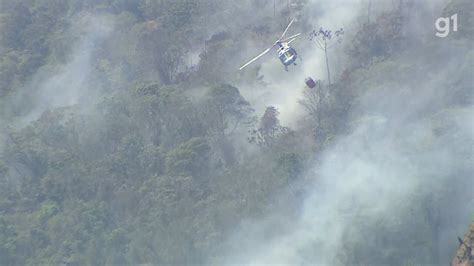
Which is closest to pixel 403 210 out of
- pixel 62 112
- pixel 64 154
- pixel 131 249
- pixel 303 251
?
pixel 303 251

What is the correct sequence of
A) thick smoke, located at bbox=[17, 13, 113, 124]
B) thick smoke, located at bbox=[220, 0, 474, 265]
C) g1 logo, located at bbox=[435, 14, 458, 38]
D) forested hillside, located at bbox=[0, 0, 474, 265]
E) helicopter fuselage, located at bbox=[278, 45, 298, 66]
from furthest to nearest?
thick smoke, located at bbox=[17, 13, 113, 124] → g1 logo, located at bbox=[435, 14, 458, 38] → helicopter fuselage, located at bbox=[278, 45, 298, 66] → forested hillside, located at bbox=[0, 0, 474, 265] → thick smoke, located at bbox=[220, 0, 474, 265]

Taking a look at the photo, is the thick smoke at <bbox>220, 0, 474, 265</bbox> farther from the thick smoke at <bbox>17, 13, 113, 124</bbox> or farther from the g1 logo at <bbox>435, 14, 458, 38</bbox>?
the thick smoke at <bbox>17, 13, 113, 124</bbox>

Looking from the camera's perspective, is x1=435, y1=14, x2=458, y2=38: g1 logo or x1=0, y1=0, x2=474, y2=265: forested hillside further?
x1=435, y1=14, x2=458, y2=38: g1 logo

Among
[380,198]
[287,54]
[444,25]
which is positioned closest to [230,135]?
[287,54]

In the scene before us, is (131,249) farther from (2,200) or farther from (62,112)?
(62,112)

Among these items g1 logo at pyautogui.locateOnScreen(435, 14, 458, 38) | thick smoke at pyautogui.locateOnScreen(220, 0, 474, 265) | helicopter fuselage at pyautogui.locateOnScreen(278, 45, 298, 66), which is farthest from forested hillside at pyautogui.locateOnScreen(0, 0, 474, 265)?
helicopter fuselage at pyautogui.locateOnScreen(278, 45, 298, 66)
